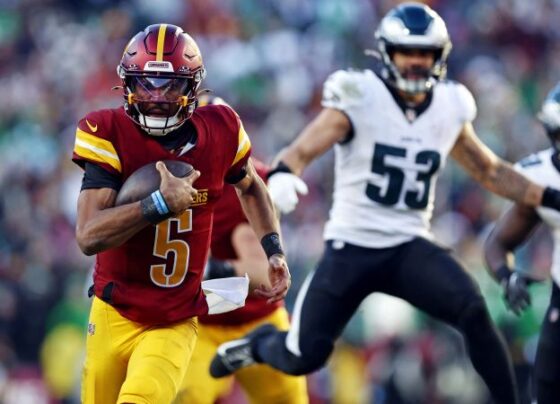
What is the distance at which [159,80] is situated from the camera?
4.98 m

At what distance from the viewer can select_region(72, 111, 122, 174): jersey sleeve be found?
193 inches

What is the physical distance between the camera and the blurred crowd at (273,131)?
394 inches

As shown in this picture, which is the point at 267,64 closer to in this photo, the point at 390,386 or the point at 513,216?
the point at 390,386

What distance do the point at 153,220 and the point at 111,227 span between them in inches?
6.1

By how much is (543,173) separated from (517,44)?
724cm

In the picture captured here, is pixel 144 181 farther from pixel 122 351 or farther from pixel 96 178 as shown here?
pixel 122 351

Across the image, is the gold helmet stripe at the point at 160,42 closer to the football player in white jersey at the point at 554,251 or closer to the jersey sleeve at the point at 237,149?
the jersey sleeve at the point at 237,149

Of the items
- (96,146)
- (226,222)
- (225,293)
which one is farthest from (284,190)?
(96,146)

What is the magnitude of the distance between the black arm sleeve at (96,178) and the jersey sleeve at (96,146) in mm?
15

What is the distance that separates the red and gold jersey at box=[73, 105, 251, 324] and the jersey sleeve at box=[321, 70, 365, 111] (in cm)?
121

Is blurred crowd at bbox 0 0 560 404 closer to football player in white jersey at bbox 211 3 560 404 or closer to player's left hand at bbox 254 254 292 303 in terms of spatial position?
football player in white jersey at bbox 211 3 560 404

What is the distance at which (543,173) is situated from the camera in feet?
21.2

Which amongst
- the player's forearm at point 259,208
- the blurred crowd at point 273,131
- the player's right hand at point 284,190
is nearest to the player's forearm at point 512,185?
the player's right hand at point 284,190

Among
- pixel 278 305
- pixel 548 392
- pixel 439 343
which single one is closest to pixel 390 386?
pixel 439 343
